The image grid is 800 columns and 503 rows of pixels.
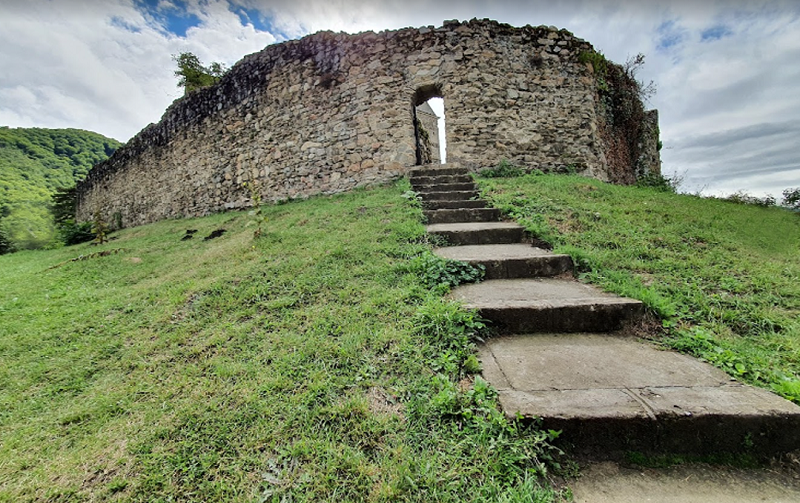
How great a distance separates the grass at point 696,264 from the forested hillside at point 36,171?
16.6 m

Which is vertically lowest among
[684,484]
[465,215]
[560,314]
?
[684,484]

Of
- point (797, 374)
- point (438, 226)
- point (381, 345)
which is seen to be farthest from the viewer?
point (438, 226)

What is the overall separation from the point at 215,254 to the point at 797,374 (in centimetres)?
613

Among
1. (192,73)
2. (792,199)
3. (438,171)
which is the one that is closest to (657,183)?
(792,199)

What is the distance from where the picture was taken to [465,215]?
5.10m

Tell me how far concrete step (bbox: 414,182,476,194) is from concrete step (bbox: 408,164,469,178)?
881mm

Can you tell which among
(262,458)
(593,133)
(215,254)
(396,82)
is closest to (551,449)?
(262,458)

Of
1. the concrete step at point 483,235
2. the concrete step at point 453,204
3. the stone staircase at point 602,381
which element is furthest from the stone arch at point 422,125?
the stone staircase at point 602,381

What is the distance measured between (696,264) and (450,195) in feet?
12.1

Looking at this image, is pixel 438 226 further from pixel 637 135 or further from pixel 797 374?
pixel 637 135

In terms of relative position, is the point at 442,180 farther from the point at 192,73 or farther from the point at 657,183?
the point at 192,73

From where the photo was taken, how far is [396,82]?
7.91m

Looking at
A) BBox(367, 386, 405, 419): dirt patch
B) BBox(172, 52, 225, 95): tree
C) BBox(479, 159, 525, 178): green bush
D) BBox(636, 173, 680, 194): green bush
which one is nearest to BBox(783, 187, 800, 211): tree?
BBox(636, 173, 680, 194): green bush

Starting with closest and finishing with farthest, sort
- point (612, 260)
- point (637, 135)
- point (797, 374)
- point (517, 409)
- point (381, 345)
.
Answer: point (517, 409), point (797, 374), point (381, 345), point (612, 260), point (637, 135)
